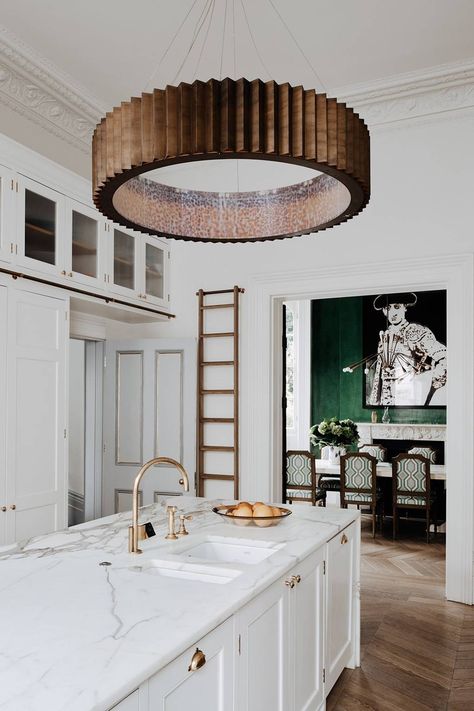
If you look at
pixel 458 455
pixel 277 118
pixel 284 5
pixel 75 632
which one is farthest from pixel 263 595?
pixel 284 5

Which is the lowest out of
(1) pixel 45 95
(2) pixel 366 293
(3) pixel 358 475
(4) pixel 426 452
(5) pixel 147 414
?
(3) pixel 358 475

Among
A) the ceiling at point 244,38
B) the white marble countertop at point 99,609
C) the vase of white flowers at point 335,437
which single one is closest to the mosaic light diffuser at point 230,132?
the white marble countertop at point 99,609

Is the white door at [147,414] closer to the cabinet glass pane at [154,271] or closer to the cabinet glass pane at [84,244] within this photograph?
the cabinet glass pane at [154,271]

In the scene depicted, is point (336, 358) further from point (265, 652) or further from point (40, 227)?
point (265, 652)

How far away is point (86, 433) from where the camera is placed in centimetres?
555

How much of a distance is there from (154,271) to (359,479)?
312cm

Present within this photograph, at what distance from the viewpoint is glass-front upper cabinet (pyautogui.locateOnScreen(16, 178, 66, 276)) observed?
3.88 metres

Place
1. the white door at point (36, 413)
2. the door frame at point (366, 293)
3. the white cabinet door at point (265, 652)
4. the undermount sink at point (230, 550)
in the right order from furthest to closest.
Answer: the door frame at point (366, 293)
the white door at point (36, 413)
the undermount sink at point (230, 550)
the white cabinet door at point (265, 652)

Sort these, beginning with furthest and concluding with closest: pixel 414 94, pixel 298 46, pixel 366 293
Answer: pixel 366 293
pixel 414 94
pixel 298 46

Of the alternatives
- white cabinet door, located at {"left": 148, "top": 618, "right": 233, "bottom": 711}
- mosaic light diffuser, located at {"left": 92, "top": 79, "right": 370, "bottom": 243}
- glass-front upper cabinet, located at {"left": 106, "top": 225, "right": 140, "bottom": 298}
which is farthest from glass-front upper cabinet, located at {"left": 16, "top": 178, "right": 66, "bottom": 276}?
white cabinet door, located at {"left": 148, "top": 618, "right": 233, "bottom": 711}

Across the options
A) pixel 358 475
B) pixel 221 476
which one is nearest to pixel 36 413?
pixel 221 476

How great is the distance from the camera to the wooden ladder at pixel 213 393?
5.28 metres

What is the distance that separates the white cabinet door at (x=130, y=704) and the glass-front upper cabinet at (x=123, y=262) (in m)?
3.68

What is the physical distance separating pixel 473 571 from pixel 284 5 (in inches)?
155
